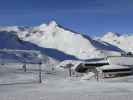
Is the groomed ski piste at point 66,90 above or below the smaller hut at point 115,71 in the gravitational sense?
below

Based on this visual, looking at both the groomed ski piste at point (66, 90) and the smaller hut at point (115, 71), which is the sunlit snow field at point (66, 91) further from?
the smaller hut at point (115, 71)

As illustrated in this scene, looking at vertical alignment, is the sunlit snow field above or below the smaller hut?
below

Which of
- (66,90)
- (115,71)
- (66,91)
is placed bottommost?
(66,91)

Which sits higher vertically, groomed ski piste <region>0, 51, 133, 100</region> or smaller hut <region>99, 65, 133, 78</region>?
smaller hut <region>99, 65, 133, 78</region>

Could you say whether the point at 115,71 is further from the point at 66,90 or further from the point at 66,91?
the point at 66,91

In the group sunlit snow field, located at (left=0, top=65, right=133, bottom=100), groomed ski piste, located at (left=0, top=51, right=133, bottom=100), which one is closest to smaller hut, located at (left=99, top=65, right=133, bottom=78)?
groomed ski piste, located at (left=0, top=51, right=133, bottom=100)

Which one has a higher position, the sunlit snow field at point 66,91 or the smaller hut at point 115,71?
the smaller hut at point 115,71

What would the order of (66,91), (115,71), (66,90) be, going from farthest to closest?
(115,71)
(66,90)
(66,91)

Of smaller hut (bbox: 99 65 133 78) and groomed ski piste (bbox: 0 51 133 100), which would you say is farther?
smaller hut (bbox: 99 65 133 78)

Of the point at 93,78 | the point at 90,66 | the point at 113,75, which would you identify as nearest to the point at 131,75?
the point at 113,75

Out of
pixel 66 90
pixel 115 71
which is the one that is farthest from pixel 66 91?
pixel 115 71

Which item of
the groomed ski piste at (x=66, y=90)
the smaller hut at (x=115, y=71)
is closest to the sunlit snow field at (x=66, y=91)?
the groomed ski piste at (x=66, y=90)

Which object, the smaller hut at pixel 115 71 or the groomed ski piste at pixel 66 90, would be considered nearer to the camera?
the groomed ski piste at pixel 66 90

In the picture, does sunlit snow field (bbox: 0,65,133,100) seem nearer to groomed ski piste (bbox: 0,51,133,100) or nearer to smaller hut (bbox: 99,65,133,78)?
groomed ski piste (bbox: 0,51,133,100)
